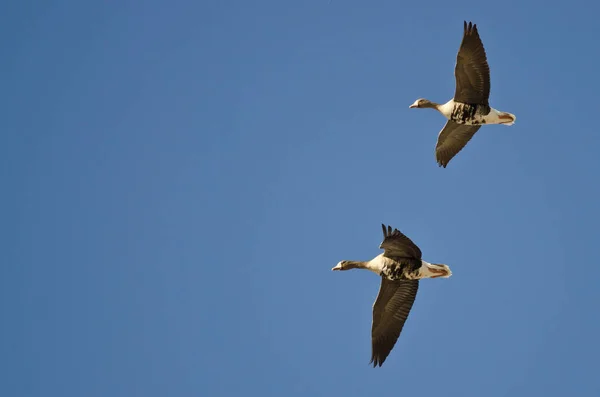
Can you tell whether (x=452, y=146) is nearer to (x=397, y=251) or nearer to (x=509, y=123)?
(x=509, y=123)

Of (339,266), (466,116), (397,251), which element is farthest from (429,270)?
(466,116)

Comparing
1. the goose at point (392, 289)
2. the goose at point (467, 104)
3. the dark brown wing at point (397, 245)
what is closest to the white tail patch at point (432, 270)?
the goose at point (392, 289)

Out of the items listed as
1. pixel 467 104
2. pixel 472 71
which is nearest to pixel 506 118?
pixel 467 104

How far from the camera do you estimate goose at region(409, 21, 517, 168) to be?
87.9 ft

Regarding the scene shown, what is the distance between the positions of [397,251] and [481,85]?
5.81 m

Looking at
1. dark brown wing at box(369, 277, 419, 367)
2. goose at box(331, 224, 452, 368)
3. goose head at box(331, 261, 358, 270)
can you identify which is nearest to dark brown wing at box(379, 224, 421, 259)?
goose at box(331, 224, 452, 368)

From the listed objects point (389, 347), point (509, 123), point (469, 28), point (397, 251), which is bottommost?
point (389, 347)

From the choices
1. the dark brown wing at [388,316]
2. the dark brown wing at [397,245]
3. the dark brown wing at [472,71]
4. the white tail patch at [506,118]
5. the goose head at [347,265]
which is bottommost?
the dark brown wing at [388,316]

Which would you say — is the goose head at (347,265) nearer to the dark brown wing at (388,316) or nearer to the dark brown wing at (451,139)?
the dark brown wing at (388,316)

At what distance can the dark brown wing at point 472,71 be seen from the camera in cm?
2669

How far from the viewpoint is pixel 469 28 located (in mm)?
26594

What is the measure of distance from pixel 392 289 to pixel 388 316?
796 millimetres

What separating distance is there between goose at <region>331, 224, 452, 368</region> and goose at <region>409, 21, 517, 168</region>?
4.73 metres

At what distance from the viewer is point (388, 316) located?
2644 centimetres
